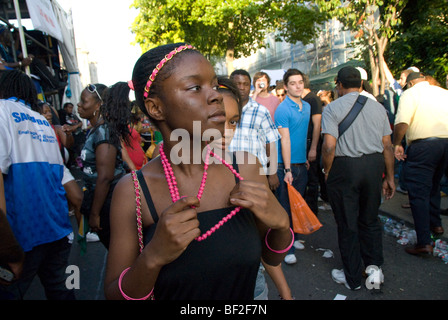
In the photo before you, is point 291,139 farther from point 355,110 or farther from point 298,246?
point 298,246

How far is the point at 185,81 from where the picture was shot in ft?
3.91

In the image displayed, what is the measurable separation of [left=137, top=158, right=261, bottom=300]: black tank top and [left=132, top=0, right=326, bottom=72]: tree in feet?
55.1

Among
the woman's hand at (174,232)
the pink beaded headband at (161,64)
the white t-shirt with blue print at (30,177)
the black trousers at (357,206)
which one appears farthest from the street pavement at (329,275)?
the pink beaded headband at (161,64)

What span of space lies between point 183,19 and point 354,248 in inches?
719

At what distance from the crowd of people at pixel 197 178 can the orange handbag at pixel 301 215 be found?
0.90ft

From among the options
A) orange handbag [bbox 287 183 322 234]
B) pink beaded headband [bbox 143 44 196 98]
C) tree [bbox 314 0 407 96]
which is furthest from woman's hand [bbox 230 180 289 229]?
tree [bbox 314 0 407 96]

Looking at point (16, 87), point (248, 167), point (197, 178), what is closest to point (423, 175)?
point (248, 167)

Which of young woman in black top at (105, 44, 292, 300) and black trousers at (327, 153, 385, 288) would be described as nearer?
young woman in black top at (105, 44, 292, 300)

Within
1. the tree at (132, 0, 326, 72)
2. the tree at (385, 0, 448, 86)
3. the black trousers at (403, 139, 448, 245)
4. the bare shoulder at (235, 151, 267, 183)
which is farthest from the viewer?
the tree at (132, 0, 326, 72)

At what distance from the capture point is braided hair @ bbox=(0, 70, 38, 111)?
2.29 m

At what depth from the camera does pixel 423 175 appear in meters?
3.76

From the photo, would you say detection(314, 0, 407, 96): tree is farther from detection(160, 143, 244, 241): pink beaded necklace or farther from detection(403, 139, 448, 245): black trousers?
detection(160, 143, 244, 241): pink beaded necklace

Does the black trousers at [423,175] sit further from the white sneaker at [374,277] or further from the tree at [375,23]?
the tree at [375,23]

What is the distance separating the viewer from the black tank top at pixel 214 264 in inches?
46.5
